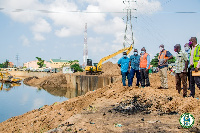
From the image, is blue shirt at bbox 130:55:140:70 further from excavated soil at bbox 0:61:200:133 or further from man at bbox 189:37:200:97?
man at bbox 189:37:200:97

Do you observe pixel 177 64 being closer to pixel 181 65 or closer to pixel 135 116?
pixel 181 65

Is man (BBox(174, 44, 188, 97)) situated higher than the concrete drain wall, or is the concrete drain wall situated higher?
man (BBox(174, 44, 188, 97))

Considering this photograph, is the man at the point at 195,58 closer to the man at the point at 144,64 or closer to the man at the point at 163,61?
the man at the point at 163,61

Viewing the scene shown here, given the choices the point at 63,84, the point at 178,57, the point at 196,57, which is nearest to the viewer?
the point at 196,57

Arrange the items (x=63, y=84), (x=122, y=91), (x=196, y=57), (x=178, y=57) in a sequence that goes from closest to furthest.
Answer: (x=196, y=57)
(x=178, y=57)
(x=122, y=91)
(x=63, y=84)

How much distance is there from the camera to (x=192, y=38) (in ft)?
19.6

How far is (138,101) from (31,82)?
46403 mm

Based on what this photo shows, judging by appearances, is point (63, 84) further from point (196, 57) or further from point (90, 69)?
point (196, 57)

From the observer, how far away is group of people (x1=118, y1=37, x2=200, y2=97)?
5.82m

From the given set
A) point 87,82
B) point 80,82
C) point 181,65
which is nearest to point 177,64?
point 181,65

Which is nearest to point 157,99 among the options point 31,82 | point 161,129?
point 161,129

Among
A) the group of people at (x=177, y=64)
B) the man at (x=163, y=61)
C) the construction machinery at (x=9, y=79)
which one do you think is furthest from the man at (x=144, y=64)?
the construction machinery at (x=9, y=79)

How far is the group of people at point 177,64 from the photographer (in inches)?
229

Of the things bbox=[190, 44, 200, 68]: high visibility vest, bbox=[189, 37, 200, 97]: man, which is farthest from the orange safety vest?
bbox=[190, 44, 200, 68]: high visibility vest
